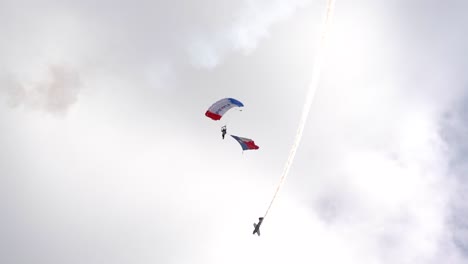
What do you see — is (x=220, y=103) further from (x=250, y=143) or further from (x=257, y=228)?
(x=257, y=228)

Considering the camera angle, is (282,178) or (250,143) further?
(250,143)

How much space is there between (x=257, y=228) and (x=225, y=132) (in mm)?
15997

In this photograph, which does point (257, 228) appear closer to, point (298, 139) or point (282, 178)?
point (282, 178)

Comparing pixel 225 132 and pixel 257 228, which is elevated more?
pixel 225 132

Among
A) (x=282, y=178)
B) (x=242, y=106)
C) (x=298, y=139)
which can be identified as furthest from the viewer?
(x=242, y=106)

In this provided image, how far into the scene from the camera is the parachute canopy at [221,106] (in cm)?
6321

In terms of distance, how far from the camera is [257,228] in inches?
2616

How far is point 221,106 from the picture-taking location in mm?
65000

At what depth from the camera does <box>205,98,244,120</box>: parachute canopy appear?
6321 centimetres

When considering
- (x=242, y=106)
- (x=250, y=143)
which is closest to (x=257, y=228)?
(x=250, y=143)

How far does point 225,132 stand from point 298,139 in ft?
73.3

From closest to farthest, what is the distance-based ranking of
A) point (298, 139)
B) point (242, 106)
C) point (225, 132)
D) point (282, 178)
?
point (298, 139) → point (282, 178) → point (242, 106) → point (225, 132)

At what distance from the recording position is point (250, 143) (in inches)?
2623

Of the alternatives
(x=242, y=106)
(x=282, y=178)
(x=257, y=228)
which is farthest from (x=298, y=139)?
(x=257, y=228)
